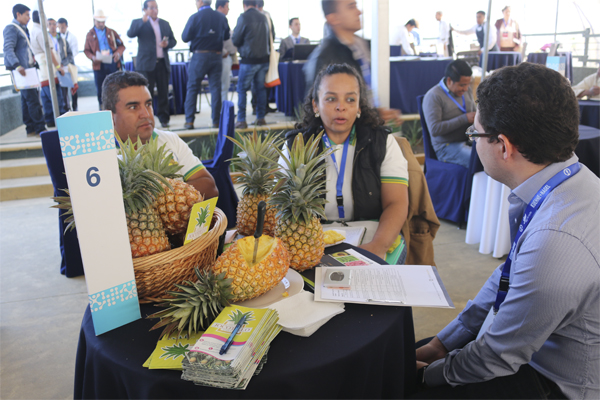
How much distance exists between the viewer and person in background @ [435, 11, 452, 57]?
10.7m

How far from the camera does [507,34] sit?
10148 millimetres

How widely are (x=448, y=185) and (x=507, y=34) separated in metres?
8.01

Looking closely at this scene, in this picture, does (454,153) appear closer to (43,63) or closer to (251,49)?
(251,49)

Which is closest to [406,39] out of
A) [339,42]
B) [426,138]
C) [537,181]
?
[426,138]

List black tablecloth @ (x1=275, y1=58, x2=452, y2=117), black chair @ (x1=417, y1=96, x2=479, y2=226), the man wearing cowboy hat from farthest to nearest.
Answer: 1. black tablecloth @ (x1=275, y1=58, x2=452, y2=117)
2. the man wearing cowboy hat
3. black chair @ (x1=417, y1=96, x2=479, y2=226)

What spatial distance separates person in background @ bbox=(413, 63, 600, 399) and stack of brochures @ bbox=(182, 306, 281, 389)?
656 mm

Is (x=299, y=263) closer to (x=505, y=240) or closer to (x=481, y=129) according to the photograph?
(x=481, y=129)

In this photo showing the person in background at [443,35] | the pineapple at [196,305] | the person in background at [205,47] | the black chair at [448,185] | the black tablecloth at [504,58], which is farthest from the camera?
the person in background at [443,35]

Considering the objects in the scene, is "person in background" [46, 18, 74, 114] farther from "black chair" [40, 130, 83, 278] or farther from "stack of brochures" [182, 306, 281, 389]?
"stack of brochures" [182, 306, 281, 389]

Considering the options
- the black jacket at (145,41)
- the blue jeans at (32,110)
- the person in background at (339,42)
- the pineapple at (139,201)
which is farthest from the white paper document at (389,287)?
the blue jeans at (32,110)

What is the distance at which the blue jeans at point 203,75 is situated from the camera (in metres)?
6.52

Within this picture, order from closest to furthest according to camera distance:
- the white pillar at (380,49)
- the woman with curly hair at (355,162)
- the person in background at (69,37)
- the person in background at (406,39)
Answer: the woman with curly hair at (355,162) → the white pillar at (380,49) → the person in background at (69,37) → the person in background at (406,39)

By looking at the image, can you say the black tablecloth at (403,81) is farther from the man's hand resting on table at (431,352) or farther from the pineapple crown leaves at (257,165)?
the man's hand resting on table at (431,352)

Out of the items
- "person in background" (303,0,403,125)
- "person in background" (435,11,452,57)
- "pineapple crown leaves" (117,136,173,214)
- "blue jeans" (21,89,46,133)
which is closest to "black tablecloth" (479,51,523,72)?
"person in background" (435,11,452,57)
